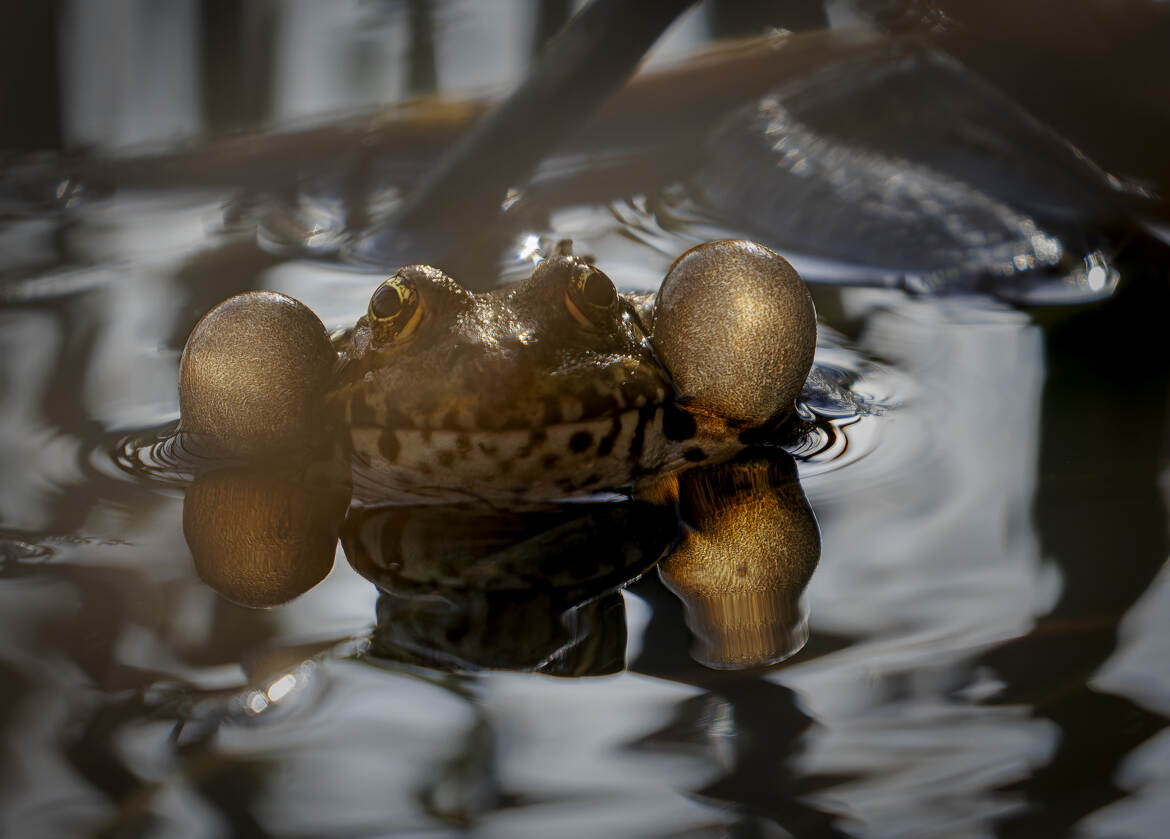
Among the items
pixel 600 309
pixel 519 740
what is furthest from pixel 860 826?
pixel 600 309

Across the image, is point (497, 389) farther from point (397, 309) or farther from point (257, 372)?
point (257, 372)

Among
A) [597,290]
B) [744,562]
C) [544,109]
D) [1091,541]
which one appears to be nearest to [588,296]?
[597,290]

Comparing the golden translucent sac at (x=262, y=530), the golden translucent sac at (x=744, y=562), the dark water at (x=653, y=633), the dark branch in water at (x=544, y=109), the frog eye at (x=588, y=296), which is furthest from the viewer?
the dark branch in water at (x=544, y=109)

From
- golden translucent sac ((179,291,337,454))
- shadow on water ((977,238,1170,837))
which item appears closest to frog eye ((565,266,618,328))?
golden translucent sac ((179,291,337,454))

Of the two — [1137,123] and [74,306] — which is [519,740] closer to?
[74,306]

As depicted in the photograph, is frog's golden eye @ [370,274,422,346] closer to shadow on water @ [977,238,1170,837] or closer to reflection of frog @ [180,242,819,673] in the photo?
reflection of frog @ [180,242,819,673]

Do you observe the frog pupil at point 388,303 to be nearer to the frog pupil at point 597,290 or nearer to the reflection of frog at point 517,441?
the reflection of frog at point 517,441

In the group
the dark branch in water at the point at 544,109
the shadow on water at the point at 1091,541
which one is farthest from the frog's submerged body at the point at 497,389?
the dark branch in water at the point at 544,109
